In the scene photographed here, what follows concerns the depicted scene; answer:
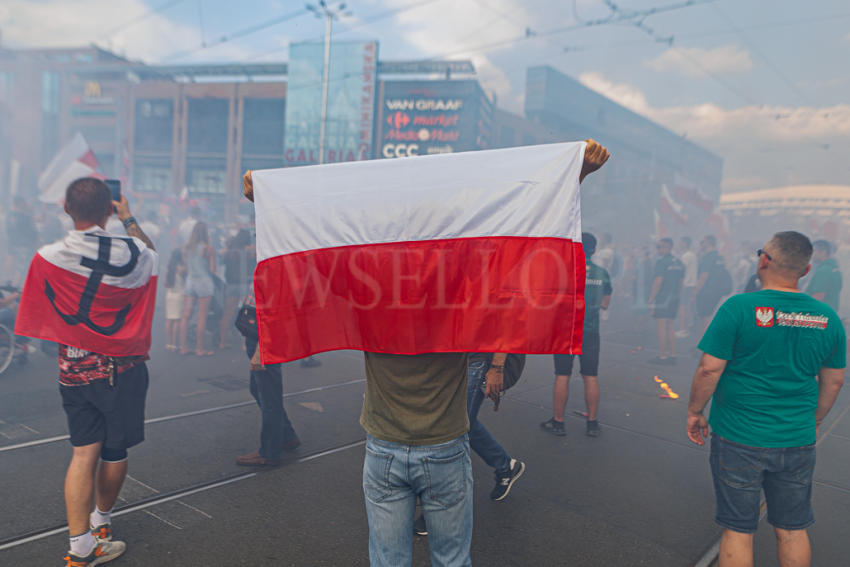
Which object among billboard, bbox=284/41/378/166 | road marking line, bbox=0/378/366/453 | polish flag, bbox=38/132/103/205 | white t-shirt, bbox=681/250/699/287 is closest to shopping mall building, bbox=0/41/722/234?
billboard, bbox=284/41/378/166

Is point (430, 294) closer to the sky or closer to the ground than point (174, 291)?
closer to the sky

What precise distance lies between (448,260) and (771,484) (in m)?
2.11

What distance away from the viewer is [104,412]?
2914mm

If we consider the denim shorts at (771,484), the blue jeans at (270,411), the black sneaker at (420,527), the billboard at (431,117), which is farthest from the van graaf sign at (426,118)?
the denim shorts at (771,484)

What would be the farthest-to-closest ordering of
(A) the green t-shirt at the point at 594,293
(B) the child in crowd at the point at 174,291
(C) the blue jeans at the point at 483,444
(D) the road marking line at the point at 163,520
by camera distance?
1. (B) the child in crowd at the point at 174,291
2. (A) the green t-shirt at the point at 594,293
3. (C) the blue jeans at the point at 483,444
4. (D) the road marking line at the point at 163,520

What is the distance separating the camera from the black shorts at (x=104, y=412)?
2896 millimetres

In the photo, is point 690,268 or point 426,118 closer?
point 690,268

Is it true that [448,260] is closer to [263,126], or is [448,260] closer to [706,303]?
[706,303]

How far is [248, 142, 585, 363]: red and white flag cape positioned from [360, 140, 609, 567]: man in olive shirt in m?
0.13

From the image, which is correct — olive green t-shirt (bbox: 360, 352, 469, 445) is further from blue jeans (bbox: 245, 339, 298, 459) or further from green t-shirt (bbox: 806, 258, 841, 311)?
green t-shirt (bbox: 806, 258, 841, 311)

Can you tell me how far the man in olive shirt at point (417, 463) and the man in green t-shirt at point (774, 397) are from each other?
1376mm

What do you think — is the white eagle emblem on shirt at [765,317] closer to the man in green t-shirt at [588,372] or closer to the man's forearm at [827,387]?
the man's forearm at [827,387]

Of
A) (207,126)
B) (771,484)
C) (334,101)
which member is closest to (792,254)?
(771,484)

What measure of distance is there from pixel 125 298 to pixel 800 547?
3816mm
